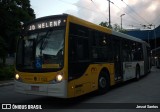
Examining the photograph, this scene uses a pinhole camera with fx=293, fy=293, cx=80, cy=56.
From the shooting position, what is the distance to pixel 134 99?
11.4 metres

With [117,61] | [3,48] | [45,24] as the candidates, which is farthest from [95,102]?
[3,48]

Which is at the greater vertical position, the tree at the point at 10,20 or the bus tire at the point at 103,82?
the tree at the point at 10,20

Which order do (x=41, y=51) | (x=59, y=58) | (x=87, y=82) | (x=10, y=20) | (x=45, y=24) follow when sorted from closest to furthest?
(x=59, y=58) < (x=41, y=51) < (x=45, y=24) < (x=87, y=82) < (x=10, y=20)

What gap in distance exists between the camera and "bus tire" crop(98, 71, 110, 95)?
1274cm

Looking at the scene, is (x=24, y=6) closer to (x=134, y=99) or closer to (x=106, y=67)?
(x=106, y=67)

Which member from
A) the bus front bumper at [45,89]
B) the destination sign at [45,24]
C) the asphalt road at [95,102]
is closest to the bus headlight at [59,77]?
the bus front bumper at [45,89]

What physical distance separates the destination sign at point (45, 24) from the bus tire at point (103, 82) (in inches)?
140

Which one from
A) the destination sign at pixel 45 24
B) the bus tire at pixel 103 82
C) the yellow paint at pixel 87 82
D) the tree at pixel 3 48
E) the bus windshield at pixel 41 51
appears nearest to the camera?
the bus windshield at pixel 41 51

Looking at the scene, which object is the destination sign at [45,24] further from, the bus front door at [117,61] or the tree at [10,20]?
the tree at [10,20]

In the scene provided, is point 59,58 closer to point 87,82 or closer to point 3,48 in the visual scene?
point 87,82

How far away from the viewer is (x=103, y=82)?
513 inches

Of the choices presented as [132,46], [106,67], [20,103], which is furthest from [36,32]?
[132,46]

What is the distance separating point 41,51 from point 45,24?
40.5 inches

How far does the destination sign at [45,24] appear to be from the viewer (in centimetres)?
1026
